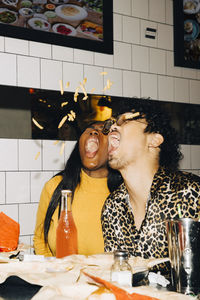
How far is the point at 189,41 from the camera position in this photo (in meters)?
2.85

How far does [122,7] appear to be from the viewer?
2592 mm

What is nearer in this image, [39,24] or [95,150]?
[95,150]

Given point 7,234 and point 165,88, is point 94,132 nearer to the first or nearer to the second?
point 7,234

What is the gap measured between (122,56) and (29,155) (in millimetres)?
964

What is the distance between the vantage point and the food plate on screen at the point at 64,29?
231 centimetres

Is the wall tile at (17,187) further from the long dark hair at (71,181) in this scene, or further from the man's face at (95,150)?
the man's face at (95,150)

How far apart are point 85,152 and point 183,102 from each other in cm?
117

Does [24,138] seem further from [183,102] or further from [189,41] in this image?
[189,41]

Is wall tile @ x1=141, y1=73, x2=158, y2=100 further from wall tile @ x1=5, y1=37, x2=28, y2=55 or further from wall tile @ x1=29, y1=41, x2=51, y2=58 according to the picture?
wall tile @ x1=5, y1=37, x2=28, y2=55

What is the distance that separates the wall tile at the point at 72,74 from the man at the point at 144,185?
0.79 m

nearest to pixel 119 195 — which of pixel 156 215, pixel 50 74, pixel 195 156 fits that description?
pixel 156 215

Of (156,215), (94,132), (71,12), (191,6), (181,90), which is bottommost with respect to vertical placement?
(156,215)

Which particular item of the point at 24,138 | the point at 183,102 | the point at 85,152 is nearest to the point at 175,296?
the point at 85,152


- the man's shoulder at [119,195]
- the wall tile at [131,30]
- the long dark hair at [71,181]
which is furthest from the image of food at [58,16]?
the man's shoulder at [119,195]
